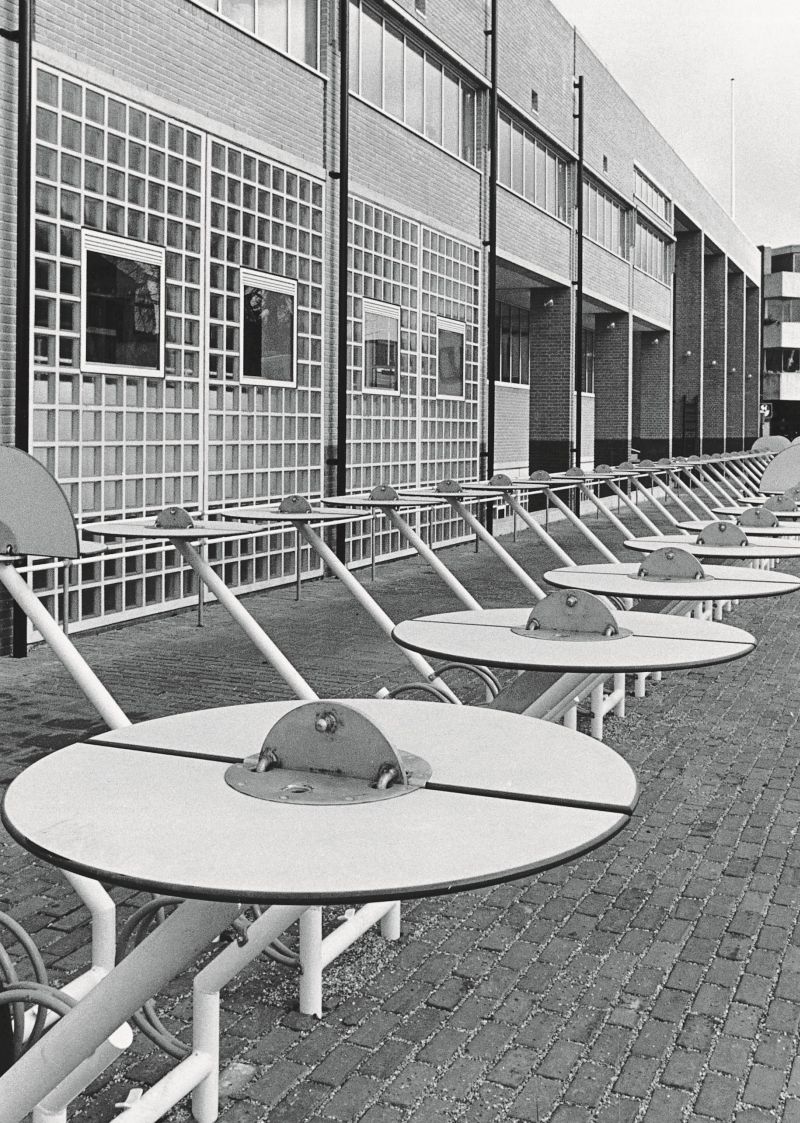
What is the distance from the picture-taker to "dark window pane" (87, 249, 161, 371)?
28.4ft

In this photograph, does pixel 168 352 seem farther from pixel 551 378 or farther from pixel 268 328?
pixel 551 378

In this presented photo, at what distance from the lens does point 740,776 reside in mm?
5430

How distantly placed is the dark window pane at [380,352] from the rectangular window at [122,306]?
3.96 metres

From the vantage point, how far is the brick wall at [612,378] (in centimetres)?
2756

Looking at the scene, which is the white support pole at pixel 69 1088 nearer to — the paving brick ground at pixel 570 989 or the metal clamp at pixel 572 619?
the paving brick ground at pixel 570 989

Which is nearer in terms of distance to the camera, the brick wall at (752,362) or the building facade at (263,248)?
the building facade at (263,248)

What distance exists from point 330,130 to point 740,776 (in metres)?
8.60

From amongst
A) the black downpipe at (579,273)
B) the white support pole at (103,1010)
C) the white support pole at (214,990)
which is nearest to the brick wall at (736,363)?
the black downpipe at (579,273)

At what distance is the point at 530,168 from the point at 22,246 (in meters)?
13.0

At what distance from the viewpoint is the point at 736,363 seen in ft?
140

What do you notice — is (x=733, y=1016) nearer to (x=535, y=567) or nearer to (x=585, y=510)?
(x=535, y=567)

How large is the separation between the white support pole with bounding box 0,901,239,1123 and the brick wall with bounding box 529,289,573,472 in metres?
20.6

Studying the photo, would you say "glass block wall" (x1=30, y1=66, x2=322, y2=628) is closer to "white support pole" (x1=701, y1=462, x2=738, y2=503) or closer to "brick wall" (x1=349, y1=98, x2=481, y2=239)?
"brick wall" (x1=349, y1=98, x2=481, y2=239)

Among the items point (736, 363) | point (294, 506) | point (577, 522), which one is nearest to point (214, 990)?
point (294, 506)
